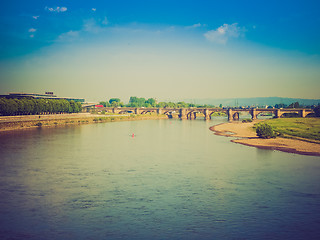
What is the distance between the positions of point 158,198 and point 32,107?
100108mm

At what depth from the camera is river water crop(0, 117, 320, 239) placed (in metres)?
20.3

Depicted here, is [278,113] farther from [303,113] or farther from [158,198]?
[158,198]

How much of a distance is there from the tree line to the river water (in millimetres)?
61169

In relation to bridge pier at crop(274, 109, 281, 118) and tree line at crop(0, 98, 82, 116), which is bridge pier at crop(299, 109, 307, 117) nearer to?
bridge pier at crop(274, 109, 281, 118)

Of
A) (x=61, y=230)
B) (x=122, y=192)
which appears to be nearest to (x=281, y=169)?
(x=122, y=192)

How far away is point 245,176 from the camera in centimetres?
3475

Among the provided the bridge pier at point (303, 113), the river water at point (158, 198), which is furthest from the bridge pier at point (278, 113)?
the river water at point (158, 198)

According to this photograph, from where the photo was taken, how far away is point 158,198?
26.4m

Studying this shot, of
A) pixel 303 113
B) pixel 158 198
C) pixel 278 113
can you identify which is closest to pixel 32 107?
pixel 158 198

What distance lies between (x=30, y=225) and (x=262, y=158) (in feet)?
117

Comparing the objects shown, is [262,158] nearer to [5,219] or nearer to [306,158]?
[306,158]

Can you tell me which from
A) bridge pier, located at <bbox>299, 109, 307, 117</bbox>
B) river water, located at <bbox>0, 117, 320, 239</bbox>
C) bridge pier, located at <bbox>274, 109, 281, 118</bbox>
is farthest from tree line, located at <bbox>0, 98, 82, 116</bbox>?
bridge pier, located at <bbox>299, 109, 307, 117</bbox>

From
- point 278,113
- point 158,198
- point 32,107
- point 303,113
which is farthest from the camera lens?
point 278,113

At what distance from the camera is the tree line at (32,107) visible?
100688 millimetres
